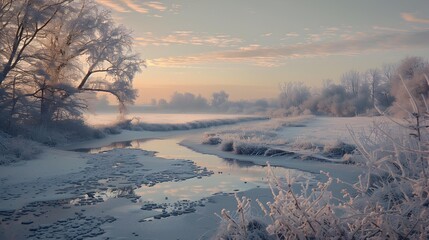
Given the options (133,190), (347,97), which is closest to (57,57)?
(133,190)

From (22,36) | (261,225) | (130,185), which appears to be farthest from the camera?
(22,36)

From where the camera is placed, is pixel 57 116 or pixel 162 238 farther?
pixel 57 116

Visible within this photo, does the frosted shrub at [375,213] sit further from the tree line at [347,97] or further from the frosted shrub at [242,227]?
the tree line at [347,97]

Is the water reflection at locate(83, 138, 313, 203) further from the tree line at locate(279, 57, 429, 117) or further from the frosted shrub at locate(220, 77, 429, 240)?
the tree line at locate(279, 57, 429, 117)

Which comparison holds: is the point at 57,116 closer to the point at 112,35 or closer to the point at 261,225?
the point at 112,35

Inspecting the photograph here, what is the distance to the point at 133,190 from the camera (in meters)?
10.5

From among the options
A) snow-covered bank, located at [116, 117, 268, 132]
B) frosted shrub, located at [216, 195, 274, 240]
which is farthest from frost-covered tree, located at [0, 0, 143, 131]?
frosted shrub, located at [216, 195, 274, 240]

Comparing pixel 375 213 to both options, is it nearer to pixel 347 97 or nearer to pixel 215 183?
pixel 215 183

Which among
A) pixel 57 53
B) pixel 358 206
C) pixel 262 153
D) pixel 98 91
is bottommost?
pixel 262 153

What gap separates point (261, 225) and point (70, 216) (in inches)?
212

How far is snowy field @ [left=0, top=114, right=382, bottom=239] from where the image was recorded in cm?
716

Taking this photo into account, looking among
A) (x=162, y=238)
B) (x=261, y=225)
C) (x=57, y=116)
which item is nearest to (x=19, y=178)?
(x=162, y=238)

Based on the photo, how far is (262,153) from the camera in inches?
718

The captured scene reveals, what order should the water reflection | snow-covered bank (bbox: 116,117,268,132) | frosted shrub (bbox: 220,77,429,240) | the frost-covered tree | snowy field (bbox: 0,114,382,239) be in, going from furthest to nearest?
snow-covered bank (bbox: 116,117,268,132) < the frost-covered tree < the water reflection < snowy field (bbox: 0,114,382,239) < frosted shrub (bbox: 220,77,429,240)
